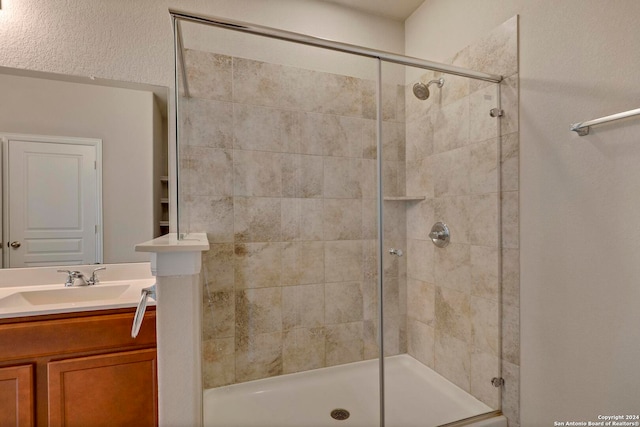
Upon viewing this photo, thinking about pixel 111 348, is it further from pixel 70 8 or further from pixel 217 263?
pixel 70 8

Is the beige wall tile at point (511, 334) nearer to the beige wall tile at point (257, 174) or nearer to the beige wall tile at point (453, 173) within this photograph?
the beige wall tile at point (453, 173)

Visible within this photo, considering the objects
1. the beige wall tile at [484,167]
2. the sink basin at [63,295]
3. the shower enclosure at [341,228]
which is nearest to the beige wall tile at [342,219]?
the shower enclosure at [341,228]

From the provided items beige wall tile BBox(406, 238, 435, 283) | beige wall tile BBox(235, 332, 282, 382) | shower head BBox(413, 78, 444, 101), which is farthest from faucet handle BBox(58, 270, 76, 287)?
shower head BBox(413, 78, 444, 101)

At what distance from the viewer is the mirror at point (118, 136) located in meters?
1.71

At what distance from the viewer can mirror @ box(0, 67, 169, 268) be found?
171cm

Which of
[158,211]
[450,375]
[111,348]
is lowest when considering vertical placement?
[450,375]

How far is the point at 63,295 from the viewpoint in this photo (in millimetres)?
1635

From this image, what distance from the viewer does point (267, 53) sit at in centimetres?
181

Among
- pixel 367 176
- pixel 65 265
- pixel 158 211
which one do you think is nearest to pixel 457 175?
pixel 367 176

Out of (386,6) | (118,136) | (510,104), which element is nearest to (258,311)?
(118,136)

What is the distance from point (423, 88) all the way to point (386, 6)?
3.16 feet

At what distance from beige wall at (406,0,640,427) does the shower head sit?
357 millimetres

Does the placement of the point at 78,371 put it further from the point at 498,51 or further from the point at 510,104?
the point at 498,51

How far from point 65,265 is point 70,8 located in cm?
135
